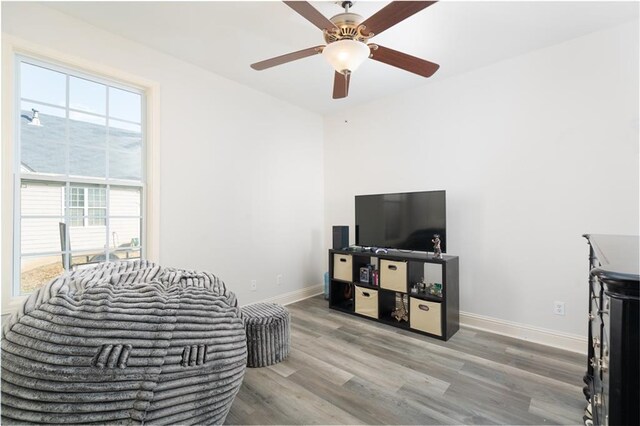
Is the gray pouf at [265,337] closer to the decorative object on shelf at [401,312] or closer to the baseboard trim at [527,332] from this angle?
the decorative object on shelf at [401,312]

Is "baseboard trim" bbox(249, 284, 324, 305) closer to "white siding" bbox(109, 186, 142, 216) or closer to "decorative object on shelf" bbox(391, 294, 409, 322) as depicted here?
"decorative object on shelf" bbox(391, 294, 409, 322)

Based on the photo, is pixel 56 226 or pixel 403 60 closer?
pixel 403 60

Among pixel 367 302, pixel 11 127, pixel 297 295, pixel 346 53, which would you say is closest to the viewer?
pixel 346 53

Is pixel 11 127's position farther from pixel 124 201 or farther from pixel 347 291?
pixel 347 291

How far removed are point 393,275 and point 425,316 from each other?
497 mm

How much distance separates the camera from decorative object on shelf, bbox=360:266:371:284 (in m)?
3.32

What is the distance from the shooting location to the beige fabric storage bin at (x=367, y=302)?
3160 millimetres

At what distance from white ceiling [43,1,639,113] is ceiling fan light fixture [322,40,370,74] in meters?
0.55

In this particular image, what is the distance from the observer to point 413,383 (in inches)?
77.6

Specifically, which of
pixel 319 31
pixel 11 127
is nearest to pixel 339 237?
pixel 319 31

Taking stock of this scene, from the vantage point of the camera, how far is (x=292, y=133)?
395 cm

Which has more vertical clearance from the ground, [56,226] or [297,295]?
[56,226]

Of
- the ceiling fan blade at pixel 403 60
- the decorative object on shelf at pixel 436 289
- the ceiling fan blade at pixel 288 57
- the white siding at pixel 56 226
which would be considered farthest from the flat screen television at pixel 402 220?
the white siding at pixel 56 226

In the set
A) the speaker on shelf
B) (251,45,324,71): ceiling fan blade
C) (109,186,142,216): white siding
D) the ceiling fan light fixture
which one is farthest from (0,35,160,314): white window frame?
the speaker on shelf
